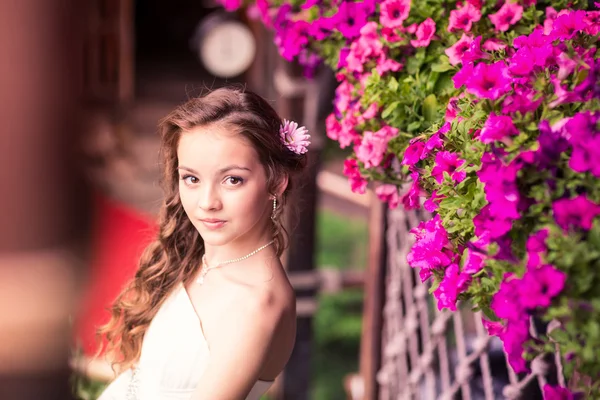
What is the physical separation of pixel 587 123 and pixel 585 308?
11.1 inches

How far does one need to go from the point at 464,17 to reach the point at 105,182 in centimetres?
582

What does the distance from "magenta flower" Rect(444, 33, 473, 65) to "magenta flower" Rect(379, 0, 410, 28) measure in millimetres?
163

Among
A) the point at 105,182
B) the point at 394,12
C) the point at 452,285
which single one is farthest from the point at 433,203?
the point at 105,182

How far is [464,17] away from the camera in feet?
5.30

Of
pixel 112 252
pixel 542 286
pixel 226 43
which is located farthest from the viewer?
pixel 226 43

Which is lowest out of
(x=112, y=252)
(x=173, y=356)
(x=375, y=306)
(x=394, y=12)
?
(x=112, y=252)

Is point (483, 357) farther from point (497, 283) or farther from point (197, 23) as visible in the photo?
point (197, 23)

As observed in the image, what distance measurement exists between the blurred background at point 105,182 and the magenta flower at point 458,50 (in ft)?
1.52

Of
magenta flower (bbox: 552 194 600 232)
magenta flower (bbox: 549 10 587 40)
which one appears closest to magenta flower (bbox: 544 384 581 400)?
magenta flower (bbox: 552 194 600 232)

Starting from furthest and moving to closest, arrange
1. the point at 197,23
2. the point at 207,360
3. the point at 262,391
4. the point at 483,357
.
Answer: the point at 197,23
the point at 483,357
the point at 262,391
the point at 207,360

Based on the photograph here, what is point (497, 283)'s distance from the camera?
1158 millimetres

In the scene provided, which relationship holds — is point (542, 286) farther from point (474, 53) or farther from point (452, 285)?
point (474, 53)

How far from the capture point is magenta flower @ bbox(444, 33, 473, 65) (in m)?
1.56

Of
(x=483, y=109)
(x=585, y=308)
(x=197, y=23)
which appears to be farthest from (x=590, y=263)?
(x=197, y=23)
